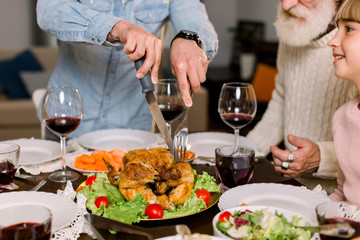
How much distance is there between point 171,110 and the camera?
61.0 inches

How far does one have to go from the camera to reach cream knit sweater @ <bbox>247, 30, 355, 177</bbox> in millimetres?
1980

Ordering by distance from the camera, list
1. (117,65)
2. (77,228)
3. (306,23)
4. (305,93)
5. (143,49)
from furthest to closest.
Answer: (305,93) < (117,65) < (306,23) < (143,49) < (77,228)

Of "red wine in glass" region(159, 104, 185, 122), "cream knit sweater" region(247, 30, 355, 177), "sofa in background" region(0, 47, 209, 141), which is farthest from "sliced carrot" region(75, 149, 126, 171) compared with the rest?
"sofa in background" region(0, 47, 209, 141)

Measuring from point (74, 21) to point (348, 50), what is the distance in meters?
0.91

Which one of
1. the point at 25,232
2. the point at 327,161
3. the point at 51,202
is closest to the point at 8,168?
the point at 51,202

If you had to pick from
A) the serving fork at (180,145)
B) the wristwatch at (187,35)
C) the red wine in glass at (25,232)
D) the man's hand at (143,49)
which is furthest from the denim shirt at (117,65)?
the red wine in glass at (25,232)

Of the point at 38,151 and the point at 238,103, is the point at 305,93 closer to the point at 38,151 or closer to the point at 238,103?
the point at 238,103

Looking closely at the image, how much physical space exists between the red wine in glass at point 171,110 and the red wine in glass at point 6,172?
21.2 inches

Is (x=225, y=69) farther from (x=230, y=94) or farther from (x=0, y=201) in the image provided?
(x=0, y=201)

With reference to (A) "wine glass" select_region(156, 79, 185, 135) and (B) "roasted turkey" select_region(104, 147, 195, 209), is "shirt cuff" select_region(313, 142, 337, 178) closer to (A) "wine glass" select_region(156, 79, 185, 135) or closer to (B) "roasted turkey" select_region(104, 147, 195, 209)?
(A) "wine glass" select_region(156, 79, 185, 135)

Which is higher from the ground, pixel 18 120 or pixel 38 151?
pixel 38 151

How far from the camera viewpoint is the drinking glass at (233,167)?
121 centimetres

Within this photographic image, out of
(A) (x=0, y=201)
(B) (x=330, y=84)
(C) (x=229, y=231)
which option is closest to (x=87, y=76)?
(A) (x=0, y=201)

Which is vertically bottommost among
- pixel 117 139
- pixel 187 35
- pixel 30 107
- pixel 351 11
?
pixel 30 107
